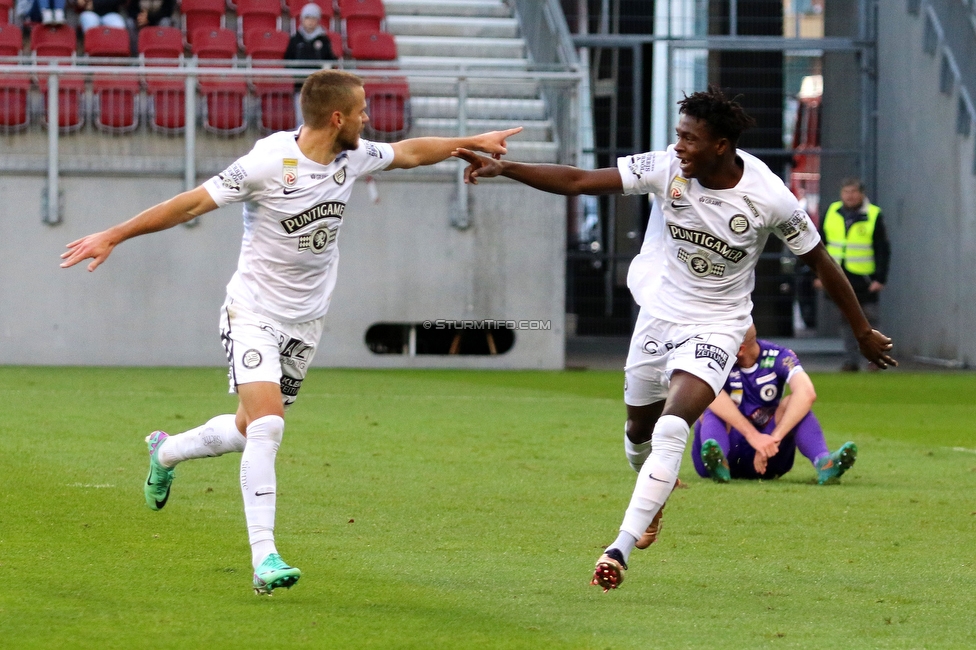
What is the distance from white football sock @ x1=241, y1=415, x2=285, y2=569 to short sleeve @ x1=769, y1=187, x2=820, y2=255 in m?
2.26

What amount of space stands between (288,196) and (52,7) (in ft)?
47.4

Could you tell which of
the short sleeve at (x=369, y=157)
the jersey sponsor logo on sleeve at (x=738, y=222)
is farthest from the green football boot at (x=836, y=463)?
the short sleeve at (x=369, y=157)

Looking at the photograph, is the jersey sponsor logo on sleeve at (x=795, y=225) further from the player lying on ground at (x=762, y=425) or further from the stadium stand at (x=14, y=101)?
the stadium stand at (x=14, y=101)

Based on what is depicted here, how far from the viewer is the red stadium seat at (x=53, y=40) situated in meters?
18.9

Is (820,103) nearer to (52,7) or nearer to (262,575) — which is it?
(52,7)

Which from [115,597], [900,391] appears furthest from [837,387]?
[115,597]

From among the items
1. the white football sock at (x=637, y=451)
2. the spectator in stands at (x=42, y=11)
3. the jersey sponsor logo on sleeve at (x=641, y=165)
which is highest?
the spectator in stands at (x=42, y=11)

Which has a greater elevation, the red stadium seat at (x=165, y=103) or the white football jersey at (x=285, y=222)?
the red stadium seat at (x=165, y=103)

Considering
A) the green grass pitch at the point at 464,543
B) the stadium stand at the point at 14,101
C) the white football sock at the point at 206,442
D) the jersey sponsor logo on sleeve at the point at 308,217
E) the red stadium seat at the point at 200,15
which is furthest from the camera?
the red stadium seat at the point at 200,15

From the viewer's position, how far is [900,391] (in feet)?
53.3

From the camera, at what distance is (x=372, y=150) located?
6.25 m

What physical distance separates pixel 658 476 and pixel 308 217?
1730mm

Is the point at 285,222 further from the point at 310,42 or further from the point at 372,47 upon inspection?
the point at 372,47

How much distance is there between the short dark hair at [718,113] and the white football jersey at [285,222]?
4.75ft
